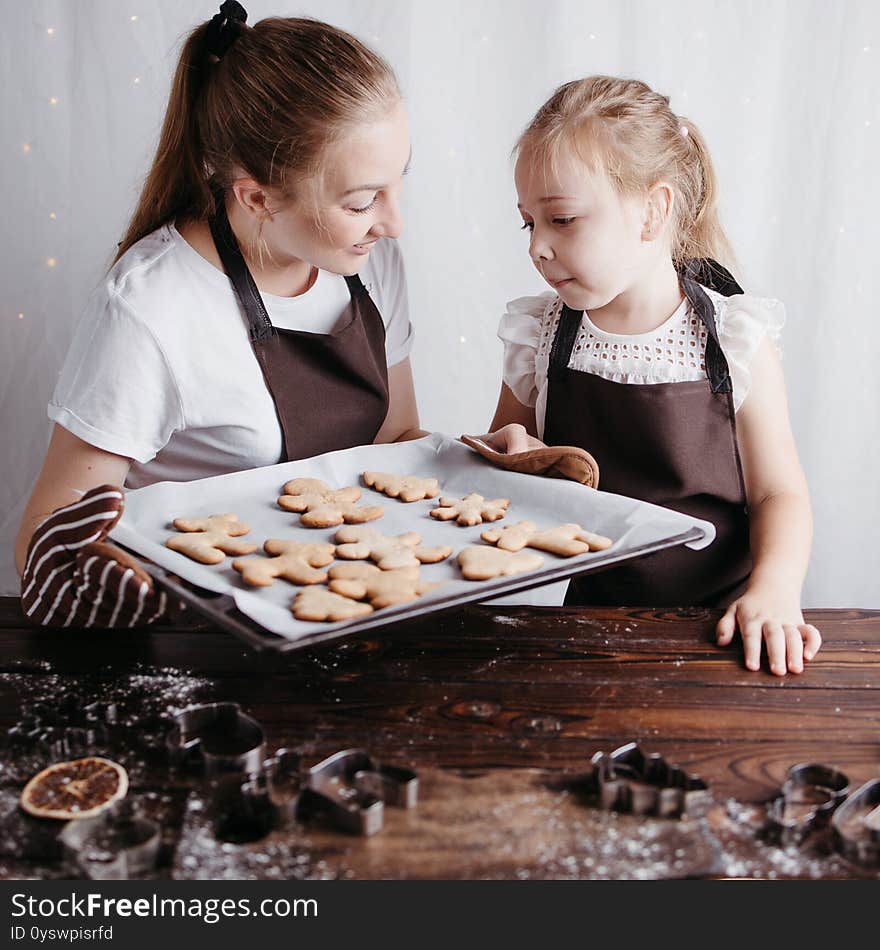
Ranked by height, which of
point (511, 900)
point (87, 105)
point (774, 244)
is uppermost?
point (87, 105)

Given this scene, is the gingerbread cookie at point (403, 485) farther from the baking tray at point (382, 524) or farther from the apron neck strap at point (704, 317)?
the apron neck strap at point (704, 317)

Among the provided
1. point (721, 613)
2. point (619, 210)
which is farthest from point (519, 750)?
point (619, 210)

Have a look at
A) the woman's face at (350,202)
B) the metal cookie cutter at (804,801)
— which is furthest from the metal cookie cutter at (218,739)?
the woman's face at (350,202)

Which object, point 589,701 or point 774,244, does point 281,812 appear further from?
point 774,244

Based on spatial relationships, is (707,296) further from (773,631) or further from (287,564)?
(287,564)

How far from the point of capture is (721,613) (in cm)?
155

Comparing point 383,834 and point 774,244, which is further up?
point 774,244

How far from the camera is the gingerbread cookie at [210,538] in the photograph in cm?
146

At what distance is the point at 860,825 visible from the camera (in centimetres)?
107

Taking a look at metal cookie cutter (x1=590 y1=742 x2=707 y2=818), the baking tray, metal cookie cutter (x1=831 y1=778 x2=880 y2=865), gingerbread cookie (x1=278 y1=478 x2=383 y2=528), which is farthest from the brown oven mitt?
metal cookie cutter (x1=831 y1=778 x2=880 y2=865)

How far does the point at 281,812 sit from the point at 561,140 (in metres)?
1.24

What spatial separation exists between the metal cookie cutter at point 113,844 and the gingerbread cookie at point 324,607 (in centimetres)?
32

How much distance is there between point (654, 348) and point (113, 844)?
1327 millimetres

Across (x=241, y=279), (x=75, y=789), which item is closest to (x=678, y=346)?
(x=241, y=279)
